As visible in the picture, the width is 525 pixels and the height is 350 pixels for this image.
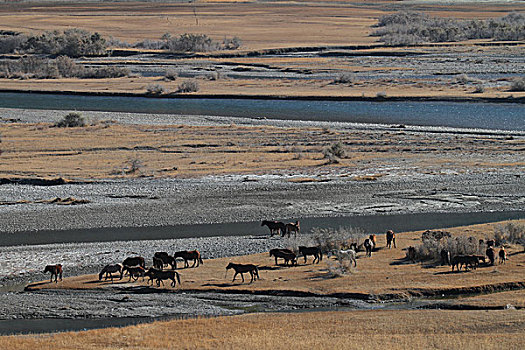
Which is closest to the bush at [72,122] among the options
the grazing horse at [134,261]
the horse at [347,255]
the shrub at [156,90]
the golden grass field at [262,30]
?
the shrub at [156,90]

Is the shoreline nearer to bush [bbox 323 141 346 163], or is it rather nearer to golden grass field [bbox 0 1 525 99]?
golden grass field [bbox 0 1 525 99]

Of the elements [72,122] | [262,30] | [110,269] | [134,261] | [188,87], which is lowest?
[110,269]

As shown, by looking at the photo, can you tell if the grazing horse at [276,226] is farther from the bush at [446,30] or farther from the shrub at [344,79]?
the bush at [446,30]

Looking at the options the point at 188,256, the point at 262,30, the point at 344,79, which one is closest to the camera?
the point at 188,256

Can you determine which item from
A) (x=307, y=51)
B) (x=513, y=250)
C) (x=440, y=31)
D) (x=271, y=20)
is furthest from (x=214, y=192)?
(x=271, y=20)

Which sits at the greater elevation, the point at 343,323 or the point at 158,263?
the point at 158,263

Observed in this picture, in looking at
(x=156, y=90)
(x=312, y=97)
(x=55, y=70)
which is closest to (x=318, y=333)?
(x=312, y=97)

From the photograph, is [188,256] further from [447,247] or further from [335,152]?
[335,152]
